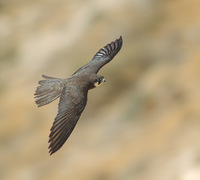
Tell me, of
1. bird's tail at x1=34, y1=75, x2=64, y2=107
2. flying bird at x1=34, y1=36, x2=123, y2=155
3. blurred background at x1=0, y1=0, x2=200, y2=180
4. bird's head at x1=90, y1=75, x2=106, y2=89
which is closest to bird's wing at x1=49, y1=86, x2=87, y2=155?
flying bird at x1=34, y1=36, x2=123, y2=155

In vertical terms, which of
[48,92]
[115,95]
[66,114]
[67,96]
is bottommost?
[66,114]

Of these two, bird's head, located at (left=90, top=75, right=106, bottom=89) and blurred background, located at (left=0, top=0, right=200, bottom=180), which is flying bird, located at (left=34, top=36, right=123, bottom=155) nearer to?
bird's head, located at (left=90, top=75, right=106, bottom=89)

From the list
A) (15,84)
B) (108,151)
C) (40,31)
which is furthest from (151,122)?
(40,31)

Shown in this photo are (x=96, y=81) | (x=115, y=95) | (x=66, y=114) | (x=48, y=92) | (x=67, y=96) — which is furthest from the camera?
(x=115, y=95)

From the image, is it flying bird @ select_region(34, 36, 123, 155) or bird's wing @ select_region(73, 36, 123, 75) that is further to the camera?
bird's wing @ select_region(73, 36, 123, 75)

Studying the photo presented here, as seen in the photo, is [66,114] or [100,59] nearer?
[66,114]

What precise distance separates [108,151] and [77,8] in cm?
908

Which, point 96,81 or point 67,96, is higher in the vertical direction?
point 96,81

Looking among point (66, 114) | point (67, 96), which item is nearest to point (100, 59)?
point (67, 96)

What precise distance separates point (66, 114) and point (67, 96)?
0.45m

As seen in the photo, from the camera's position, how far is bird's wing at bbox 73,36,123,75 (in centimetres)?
1185

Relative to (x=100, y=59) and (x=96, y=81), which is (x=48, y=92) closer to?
(x=96, y=81)

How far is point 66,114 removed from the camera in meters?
10.3

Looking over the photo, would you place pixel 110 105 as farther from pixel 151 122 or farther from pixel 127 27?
pixel 127 27
